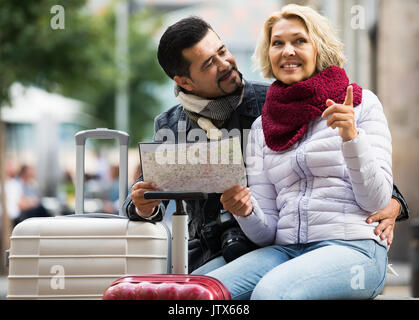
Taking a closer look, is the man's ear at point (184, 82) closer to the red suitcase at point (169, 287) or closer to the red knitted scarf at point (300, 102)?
the red knitted scarf at point (300, 102)

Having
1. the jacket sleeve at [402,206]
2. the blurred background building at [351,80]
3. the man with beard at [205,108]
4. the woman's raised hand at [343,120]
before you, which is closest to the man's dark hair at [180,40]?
the man with beard at [205,108]

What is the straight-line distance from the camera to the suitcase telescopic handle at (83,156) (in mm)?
3012

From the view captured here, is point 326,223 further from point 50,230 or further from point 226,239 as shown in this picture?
point 50,230

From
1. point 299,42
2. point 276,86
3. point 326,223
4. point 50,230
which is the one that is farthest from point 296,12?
point 50,230

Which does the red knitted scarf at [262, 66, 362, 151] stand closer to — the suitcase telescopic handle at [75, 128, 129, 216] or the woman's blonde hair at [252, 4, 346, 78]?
the woman's blonde hair at [252, 4, 346, 78]

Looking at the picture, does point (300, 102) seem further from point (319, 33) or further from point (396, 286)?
point (396, 286)

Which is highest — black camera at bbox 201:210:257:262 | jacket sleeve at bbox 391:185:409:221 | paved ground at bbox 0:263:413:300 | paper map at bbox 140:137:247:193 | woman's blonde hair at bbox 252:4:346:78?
woman's blonde hair at bbox 252:4:346:78

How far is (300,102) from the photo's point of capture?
263cm

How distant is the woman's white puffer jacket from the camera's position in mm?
2396

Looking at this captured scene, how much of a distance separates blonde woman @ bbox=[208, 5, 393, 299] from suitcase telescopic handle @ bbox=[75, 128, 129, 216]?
532 millimetres

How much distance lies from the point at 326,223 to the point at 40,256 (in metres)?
1.05

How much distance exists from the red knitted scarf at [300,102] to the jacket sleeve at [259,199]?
107mm

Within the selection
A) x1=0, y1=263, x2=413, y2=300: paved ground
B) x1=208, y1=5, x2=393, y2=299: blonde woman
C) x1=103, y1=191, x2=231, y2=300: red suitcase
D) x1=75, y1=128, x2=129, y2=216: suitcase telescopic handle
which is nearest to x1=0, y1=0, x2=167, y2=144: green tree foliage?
x1=0, y1=263, x2=413, y2=300: paved ground

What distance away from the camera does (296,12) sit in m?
2.67
